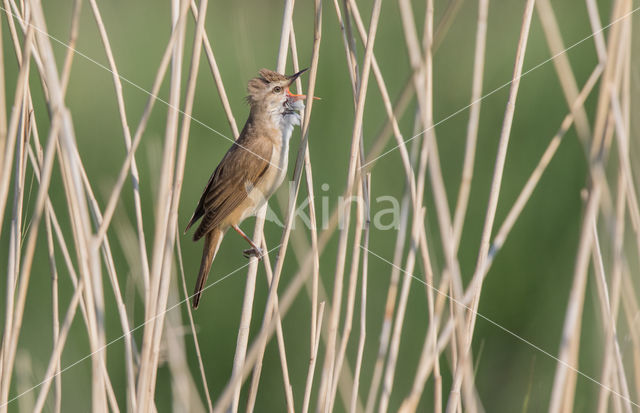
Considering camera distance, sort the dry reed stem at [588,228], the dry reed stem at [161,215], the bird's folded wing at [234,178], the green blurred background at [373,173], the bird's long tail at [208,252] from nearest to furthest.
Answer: the dry reed stem at [588,228] < the dry reed stem at [161,215] < the bird's long tail at [208,252] < the bird's folded wing at [234,178] < the green blurred background at [373,173]

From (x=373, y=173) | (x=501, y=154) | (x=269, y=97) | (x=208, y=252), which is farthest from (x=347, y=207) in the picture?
(x=373, y=173)

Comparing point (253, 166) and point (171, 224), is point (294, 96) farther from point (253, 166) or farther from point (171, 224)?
point (171, 224)

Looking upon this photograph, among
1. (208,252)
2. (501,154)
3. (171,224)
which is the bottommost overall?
(208,252)

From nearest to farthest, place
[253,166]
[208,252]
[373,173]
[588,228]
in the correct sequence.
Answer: [588,228] → [208,252] → [253,166] → [373,173]

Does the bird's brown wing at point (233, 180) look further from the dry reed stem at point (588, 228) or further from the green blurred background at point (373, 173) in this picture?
the dry reed stem at point (588, 228)

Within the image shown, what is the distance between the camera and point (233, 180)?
8.54 ft

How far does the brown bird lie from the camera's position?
2.53 m

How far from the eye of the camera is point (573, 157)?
3277mm

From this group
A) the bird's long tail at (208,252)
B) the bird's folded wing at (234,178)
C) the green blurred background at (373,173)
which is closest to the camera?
the bird's long tail at (208,252)

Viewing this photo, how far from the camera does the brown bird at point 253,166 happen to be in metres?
2.53

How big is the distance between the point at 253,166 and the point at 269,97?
31cm

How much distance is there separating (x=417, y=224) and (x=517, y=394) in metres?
1.60

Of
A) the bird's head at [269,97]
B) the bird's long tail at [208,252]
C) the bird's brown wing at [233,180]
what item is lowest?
the bird's long tail at [208,252]

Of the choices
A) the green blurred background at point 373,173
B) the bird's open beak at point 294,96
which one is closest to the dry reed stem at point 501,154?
the bird's open beak at point 294,96
